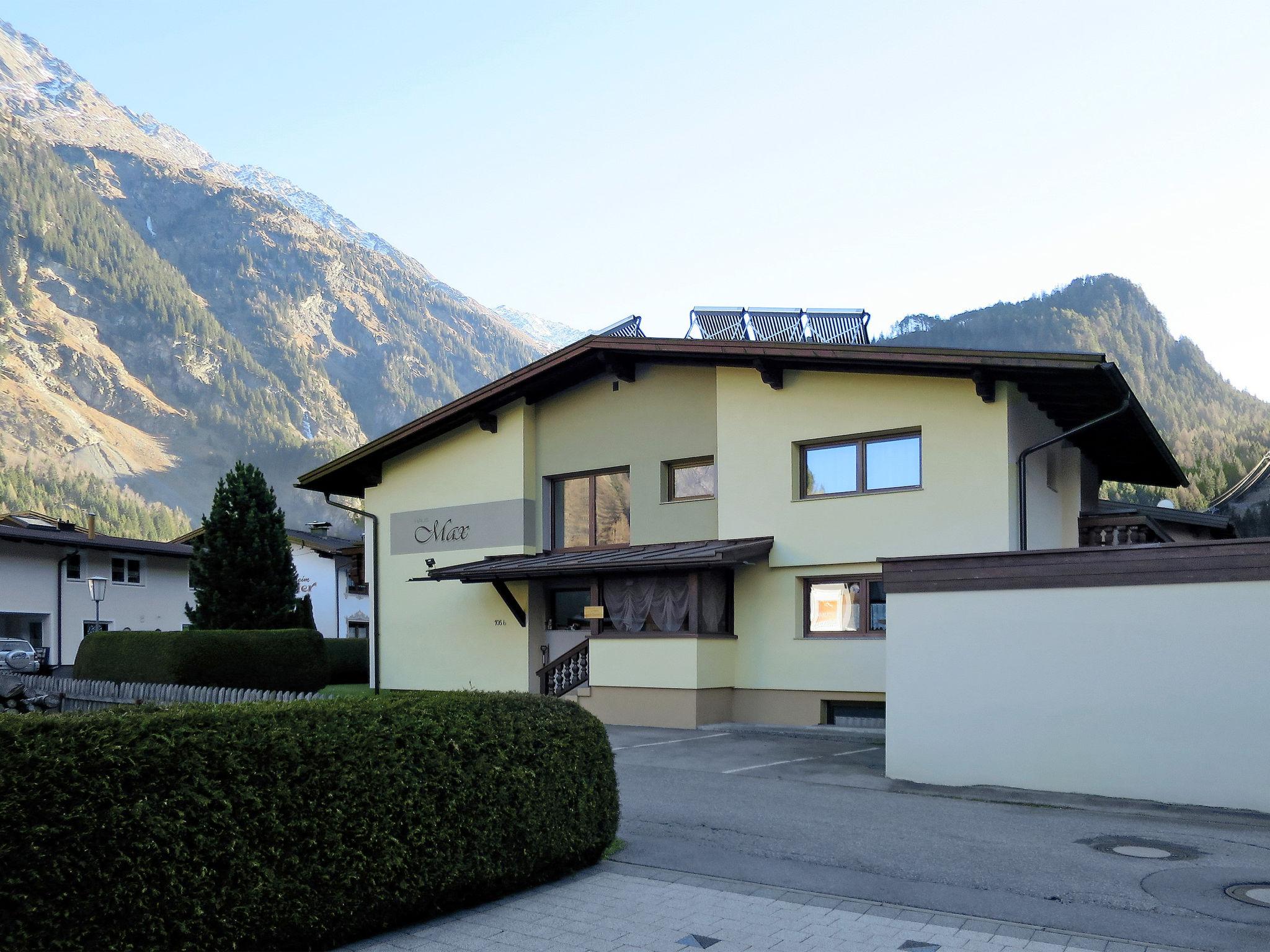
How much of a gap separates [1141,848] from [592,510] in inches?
586

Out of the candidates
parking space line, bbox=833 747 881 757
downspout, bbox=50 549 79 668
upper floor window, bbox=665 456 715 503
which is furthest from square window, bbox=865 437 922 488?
downspout, bbox=50 549 79 668

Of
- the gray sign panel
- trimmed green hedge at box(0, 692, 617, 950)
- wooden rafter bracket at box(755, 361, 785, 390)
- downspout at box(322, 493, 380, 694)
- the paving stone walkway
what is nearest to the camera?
trimmed green hedge at box(0, 692, 617, 950)

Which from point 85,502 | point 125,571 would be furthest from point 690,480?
point 85,502

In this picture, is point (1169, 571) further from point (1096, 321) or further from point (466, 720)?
point (1096, 321)

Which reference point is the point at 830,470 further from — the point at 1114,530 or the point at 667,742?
the point at 1114,530

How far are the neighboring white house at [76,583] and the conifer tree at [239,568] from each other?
50.7 feet

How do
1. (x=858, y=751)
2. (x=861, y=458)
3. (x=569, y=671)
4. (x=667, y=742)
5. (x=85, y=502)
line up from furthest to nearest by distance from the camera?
1. (x=85, y=502)
2. (x=569, y=671)
3. (x=861, y=458)
4. (x=667, y=742)
5. (x=858, y=751)

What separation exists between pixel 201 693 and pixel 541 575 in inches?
240

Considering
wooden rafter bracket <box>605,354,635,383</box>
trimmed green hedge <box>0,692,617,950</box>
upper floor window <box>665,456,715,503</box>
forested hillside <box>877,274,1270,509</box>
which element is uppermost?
forested hillside <box>877,274,1270,509</box>

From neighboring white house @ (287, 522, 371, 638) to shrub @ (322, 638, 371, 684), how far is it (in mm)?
19302

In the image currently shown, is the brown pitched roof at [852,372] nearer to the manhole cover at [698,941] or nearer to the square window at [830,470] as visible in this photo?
the square window at [830,470]

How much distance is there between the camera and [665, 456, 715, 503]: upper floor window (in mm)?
21016

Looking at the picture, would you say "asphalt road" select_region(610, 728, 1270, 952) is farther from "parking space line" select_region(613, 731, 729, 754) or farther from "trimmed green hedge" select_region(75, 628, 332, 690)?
"trimmed green hedge" select_region(75, 628, 332, 690)

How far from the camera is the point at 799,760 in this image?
49.3 feet
